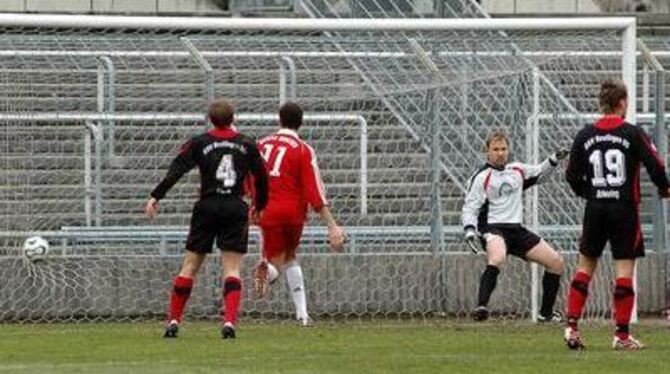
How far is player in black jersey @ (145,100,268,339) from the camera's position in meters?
18.3

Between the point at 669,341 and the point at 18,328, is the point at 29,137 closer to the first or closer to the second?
the point at 18,328

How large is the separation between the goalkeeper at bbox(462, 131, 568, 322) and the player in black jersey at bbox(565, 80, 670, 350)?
3143 mm

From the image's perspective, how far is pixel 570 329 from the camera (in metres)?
16.9

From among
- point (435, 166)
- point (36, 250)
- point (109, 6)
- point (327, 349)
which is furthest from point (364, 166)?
point (109, 6)

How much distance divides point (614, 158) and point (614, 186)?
0.66ft

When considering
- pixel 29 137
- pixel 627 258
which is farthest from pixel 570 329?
pixel 29 137

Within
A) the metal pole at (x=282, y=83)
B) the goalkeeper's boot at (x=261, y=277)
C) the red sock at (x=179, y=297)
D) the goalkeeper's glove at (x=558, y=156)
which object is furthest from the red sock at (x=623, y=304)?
the metal pole at (x=282, y=83)

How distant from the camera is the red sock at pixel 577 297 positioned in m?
16.8

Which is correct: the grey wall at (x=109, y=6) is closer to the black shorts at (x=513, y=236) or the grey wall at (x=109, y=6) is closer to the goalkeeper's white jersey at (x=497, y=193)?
the goalkeeper's white jersey at (x=497, y=193)

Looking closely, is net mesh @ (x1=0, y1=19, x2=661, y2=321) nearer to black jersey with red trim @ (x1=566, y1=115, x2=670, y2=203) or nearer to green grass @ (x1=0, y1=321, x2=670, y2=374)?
green grass @ (x1=0, y1=321, x2=670, y2=374)

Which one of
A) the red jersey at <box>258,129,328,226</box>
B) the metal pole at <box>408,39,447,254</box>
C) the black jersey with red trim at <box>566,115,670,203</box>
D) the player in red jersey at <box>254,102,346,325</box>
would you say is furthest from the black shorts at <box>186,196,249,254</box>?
the metal pole at <box>408,39,447,254</box>

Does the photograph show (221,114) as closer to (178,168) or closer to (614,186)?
(178,168)

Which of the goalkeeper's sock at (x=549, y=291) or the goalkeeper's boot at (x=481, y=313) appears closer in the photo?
the goalkeeper's boot at (x=481, y=313)

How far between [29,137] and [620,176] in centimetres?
701
